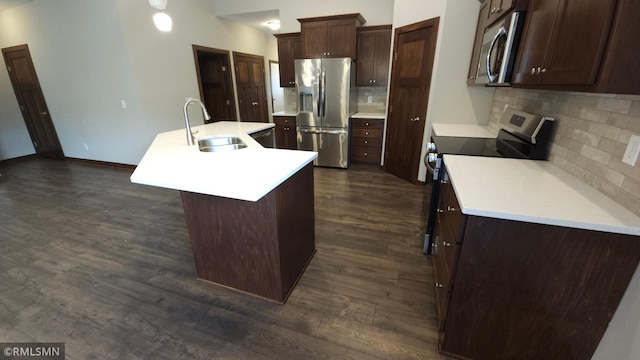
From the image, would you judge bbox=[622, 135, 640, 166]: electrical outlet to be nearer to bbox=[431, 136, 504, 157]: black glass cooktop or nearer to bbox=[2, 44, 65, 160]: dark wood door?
bbox=[431, 136, 504, 157]: black glass cooktop

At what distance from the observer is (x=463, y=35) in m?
2.91

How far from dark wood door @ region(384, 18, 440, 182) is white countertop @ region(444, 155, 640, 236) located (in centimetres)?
197

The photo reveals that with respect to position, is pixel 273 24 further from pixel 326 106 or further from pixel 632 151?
pixel 632 151

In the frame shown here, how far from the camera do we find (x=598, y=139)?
4.31ft

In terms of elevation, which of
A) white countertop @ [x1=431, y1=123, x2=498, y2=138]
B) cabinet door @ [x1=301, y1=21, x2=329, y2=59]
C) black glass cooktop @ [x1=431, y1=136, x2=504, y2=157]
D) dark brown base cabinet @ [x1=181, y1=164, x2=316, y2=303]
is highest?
cabinet door @ [x1=301, y1=21, x2=329, y2=59]

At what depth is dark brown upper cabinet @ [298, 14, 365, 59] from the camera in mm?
4004

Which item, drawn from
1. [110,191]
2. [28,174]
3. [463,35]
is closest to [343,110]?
[463,35]

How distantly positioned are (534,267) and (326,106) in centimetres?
358

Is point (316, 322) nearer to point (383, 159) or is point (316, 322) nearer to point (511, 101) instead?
point (511, 101)

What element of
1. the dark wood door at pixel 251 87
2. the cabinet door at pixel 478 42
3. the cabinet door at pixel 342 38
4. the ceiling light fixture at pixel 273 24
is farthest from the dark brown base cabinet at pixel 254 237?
the ceiling light fixture at pixel 273 24

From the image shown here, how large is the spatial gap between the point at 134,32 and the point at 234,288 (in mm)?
4047

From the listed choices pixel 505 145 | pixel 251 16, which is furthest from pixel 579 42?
pixel 251 16

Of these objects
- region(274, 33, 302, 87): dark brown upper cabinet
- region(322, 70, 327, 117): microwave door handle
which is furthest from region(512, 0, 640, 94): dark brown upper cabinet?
region(274, 33, 302, 87): dark brown upper cabinet

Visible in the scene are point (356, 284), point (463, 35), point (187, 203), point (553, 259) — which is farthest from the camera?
point (463, 35)
